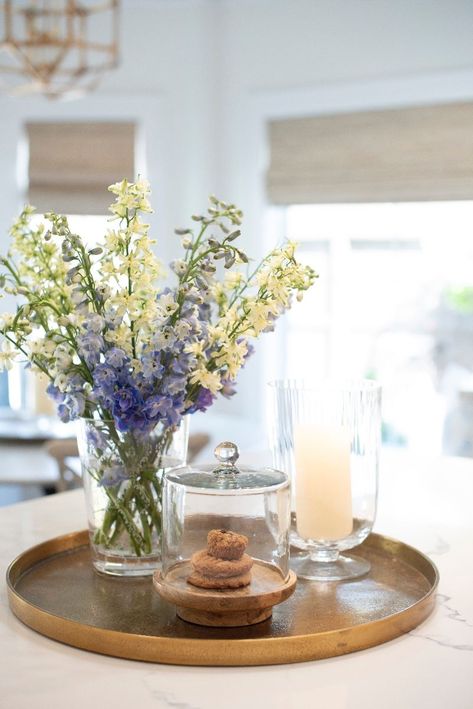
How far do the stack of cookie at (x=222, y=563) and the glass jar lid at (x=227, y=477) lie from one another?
0.05 metres

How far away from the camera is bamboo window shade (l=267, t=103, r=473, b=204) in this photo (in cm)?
388

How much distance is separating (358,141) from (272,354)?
43.4 inches

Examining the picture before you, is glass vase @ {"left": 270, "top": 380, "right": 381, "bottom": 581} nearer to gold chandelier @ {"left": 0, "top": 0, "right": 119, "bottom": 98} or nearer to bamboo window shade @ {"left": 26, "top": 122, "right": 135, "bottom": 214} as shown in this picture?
gold chandelier @ {"left": 0, "top": 0, "right": 119, "bottom": 98}

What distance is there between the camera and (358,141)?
4.14 m

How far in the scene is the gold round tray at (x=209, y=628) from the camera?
971mm

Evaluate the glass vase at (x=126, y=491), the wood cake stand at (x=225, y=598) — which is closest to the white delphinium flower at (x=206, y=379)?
the glass vase at (x=126, y=491)

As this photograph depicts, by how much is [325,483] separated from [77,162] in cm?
368

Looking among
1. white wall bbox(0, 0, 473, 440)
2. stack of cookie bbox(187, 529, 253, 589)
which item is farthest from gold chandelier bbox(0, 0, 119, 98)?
stack of cookie bbox(187, 529, 253, 589)

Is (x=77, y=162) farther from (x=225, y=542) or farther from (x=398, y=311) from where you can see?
(x=225, y=542)

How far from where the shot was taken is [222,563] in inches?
41.1

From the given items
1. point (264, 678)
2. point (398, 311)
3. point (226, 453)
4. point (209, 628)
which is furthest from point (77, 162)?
point (264, 678)

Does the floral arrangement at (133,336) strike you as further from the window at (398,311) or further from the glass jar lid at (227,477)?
the window at (398,311)

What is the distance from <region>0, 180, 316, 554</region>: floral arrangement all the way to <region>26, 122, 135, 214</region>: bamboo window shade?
345 centimetres

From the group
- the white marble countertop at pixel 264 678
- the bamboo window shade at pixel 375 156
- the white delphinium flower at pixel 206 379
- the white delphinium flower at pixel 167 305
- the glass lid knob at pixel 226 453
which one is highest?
the bamboo window shade at pixel 375 156
